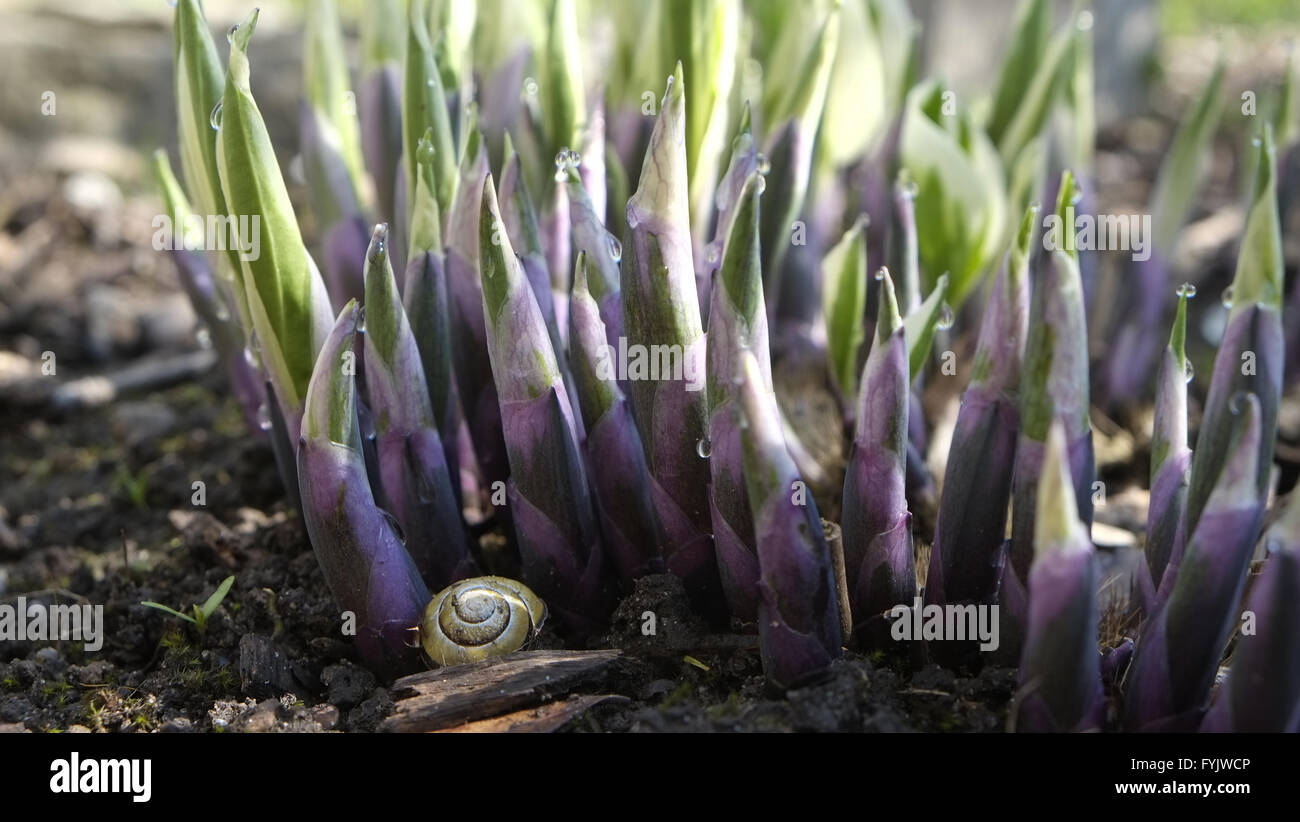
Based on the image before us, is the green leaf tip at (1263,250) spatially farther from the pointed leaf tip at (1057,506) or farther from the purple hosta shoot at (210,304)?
the purple hosta shoot at (210,304)

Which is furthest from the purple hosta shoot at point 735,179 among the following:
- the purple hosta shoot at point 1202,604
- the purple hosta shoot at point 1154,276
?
the purple hosta shoot at point 1154,276

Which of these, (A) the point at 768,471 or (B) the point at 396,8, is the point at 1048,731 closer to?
(A) the point at 768,471

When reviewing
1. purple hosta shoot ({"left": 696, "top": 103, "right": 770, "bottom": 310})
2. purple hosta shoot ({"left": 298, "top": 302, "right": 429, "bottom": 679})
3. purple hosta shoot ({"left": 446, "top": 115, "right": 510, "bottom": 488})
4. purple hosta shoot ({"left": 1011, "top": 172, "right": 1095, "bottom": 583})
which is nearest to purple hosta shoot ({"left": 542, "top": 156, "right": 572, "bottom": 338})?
purple hosta shoot ({"left": 446, "top": 115, "right": 510, "bottom": 488})

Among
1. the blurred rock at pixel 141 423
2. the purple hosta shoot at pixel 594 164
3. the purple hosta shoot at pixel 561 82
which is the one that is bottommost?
the blurred rock at pixel 141 423

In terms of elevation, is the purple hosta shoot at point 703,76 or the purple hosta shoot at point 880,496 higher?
the purple hosta shoot at point 703,76

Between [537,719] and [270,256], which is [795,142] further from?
[537,719]
